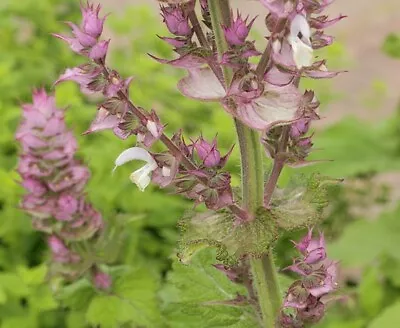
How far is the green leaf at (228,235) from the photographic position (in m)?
0.94

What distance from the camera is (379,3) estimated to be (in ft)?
13.1

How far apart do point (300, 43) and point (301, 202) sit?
10.9 inches

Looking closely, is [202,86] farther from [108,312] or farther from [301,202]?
[108,312]

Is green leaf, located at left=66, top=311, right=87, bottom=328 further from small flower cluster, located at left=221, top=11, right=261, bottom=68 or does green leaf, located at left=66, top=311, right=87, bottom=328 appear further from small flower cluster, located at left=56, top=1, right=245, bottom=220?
small flower cluster, located at left=221, top=11, right=261, bottom=68

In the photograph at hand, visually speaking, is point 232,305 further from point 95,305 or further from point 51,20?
point 51,20

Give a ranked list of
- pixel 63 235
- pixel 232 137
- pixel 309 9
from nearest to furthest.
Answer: pixel 309 9 → pixel 63 235 → pixel 232 137

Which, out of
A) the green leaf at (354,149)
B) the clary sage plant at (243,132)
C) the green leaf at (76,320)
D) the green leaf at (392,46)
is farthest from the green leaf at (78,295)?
the green leaf at (392,46)

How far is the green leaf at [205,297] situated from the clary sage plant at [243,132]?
0.09 ft

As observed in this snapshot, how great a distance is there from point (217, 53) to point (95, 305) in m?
0.70

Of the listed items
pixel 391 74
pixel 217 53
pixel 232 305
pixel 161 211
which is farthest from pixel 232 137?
pixel 391 74

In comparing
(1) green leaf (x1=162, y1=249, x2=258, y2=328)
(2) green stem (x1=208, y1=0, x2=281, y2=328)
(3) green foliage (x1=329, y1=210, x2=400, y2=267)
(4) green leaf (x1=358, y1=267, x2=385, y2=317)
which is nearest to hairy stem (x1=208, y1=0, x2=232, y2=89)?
(2) green stem (x1=208, y1=0, x2=281, y2=328)

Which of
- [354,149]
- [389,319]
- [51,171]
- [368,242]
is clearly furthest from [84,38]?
[354,149]

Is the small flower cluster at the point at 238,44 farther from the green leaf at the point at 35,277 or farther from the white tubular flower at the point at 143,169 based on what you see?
the green leaf at the point at 35,277

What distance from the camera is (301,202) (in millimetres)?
1017
